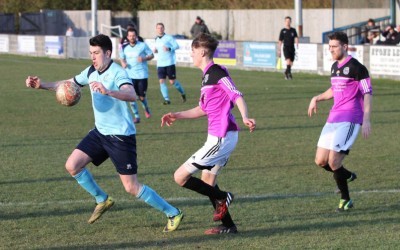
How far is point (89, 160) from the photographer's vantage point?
339 inches

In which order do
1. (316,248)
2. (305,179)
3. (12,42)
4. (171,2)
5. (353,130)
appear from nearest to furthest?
(316,248) → (353,130) → (305,179) → (12,42) → (171,2)

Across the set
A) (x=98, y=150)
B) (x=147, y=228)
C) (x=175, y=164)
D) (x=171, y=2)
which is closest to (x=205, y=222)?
(x=147, y=228)

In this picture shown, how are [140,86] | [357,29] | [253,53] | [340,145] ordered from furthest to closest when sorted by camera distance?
[357,29] → [253,53] → [140,86] → [340,145]

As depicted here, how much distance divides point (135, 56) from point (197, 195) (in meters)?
8.74

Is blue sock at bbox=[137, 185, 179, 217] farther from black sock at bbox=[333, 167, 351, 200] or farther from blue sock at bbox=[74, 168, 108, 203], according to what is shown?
black sock at bbox=[333, 167, 351, 200]

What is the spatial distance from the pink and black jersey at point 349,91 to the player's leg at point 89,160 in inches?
104

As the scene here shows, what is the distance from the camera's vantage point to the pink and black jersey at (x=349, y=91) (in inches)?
373

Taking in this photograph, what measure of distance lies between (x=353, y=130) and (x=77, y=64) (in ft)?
97.7

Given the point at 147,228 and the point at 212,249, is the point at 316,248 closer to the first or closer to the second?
the point at 212,249

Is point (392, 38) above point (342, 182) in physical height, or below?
above

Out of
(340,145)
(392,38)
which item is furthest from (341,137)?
(392,38)

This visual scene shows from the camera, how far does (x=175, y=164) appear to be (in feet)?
41.3

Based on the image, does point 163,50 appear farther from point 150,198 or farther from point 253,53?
point 150,198

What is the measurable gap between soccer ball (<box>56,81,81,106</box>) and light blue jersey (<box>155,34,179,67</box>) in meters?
13.0
